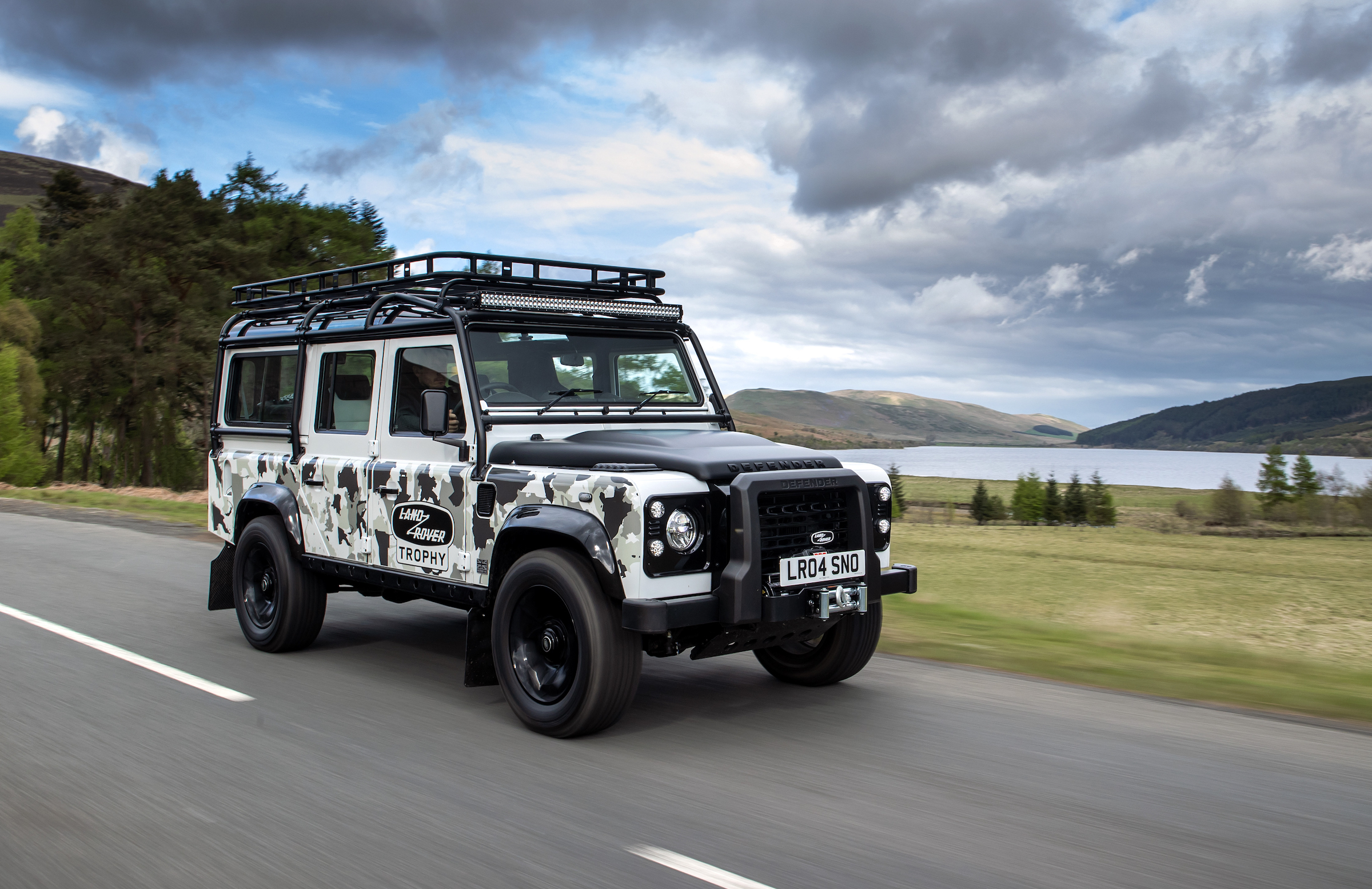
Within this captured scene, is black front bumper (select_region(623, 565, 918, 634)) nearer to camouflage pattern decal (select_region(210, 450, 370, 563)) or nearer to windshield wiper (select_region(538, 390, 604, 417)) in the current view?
windshield wiper (select_region(538, 390, 604, 417))

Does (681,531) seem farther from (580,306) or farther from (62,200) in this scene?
(62,200)

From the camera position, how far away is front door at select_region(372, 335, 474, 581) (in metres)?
5.81

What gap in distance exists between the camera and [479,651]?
568cm

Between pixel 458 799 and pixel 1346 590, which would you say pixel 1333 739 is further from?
pixel 1346 590

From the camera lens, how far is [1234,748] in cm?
498

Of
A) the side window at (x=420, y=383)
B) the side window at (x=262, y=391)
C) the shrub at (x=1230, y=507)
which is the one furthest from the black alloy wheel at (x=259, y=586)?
the shrub at (x=1230, y=507)

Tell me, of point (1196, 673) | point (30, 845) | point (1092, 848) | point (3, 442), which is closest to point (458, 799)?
point (30, 845)

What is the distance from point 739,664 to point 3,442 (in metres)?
52.6

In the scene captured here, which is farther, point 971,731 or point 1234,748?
point 971,731

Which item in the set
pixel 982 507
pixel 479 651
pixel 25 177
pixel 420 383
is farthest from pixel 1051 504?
pixel 25 177

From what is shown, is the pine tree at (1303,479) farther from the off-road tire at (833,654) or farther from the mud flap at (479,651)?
the mud flap at (479,651)

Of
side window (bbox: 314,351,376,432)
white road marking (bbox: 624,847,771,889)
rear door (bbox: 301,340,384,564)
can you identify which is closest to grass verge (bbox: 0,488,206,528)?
rear door (bbox: 301,340,384,564)

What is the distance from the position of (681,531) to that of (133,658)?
4359mm

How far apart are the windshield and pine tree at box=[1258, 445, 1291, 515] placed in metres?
84.4
